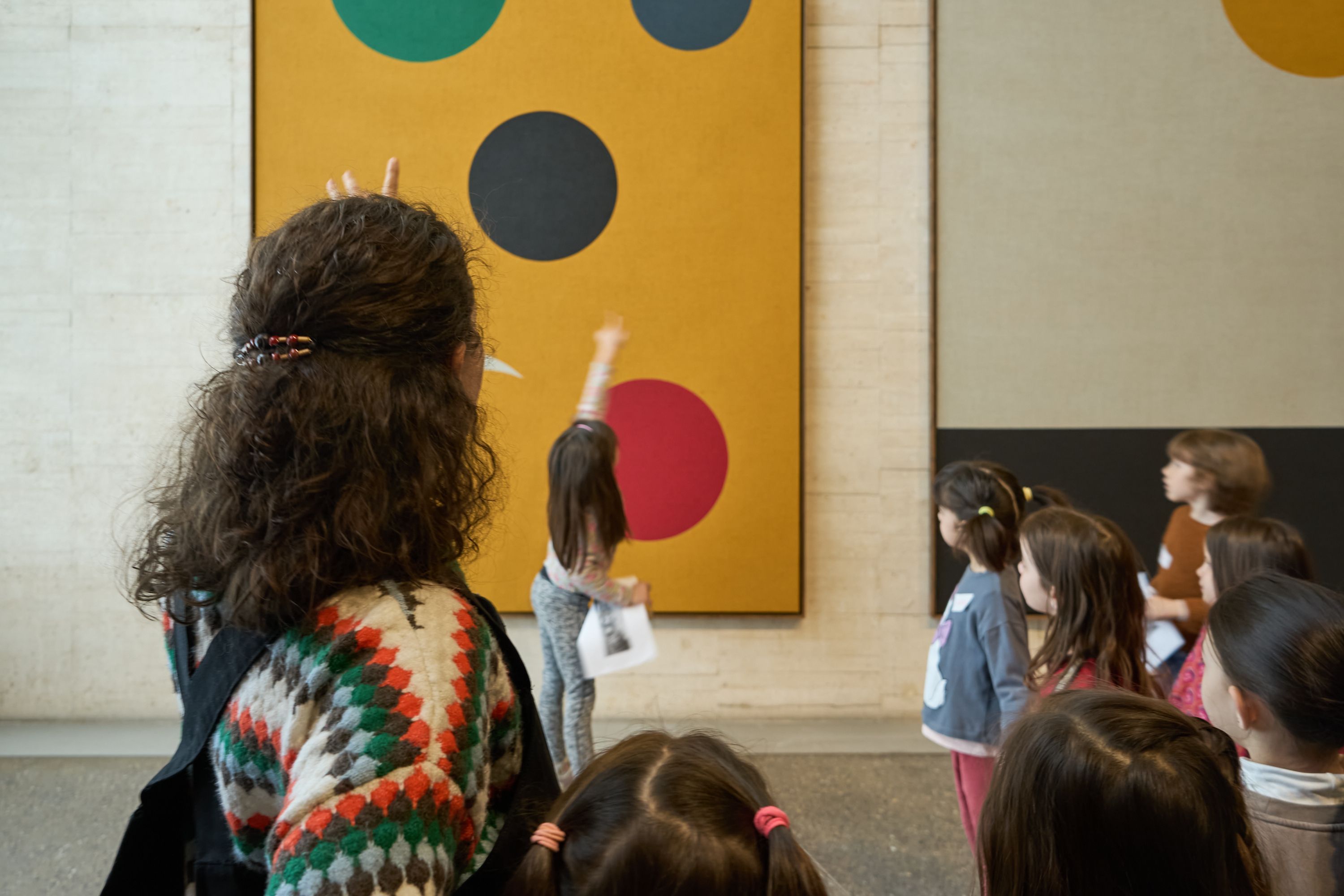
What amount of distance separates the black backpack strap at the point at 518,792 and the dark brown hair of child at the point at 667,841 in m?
0.02

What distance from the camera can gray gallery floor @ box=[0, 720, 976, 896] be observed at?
236cm

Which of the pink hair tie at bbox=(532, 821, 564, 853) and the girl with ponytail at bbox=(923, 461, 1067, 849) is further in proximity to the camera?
the girl with ponytail at bbox=(923, 461, 1067, 849)

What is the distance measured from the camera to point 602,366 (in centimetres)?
306

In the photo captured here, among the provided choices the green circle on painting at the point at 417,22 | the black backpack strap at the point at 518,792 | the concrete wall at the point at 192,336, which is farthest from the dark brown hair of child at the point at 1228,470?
the green circle on painting at the point at 417,22

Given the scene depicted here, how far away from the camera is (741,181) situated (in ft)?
11.5

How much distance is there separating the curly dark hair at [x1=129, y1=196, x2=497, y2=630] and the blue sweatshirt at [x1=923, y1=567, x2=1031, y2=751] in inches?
66.9

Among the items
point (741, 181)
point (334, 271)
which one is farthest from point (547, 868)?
point (741, 181)

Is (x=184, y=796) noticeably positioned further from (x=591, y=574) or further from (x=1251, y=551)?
(x=1251, y=551)

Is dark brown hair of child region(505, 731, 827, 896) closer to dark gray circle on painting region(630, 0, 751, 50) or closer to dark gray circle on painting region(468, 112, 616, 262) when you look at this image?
dark gray circle on painting region(468, 112, 616, 262)

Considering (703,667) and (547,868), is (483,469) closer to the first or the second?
(547,868)

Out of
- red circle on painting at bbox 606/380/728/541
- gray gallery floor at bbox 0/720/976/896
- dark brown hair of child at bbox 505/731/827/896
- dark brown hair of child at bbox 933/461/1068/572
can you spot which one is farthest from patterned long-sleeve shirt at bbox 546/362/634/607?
→ dark brown hair of child at bbox 505/731/827/896

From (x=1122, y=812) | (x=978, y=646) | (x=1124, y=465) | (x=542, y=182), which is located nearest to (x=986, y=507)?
(x=978, y=646)

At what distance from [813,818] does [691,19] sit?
312 cm

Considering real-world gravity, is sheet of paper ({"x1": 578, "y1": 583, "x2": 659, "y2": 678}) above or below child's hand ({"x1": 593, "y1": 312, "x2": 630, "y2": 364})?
below
